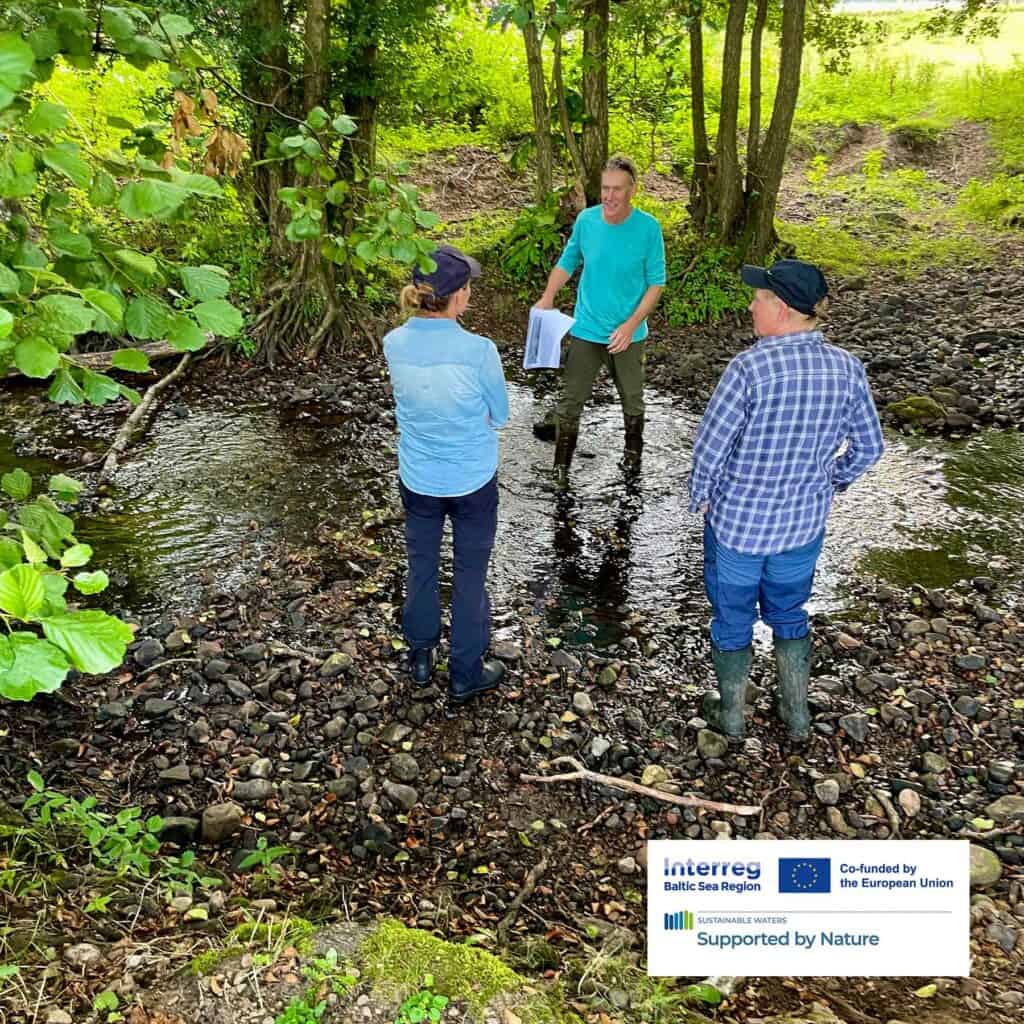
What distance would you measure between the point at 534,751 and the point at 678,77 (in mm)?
12910

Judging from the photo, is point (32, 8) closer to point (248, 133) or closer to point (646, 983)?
point (646, 983)

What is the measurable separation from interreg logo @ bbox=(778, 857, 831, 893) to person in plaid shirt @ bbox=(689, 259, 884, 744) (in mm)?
940

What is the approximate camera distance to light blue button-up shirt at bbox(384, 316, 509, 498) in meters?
3.52

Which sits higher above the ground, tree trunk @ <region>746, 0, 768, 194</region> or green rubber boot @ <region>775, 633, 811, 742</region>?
tree trunk @ <region>746, 0, 768, 194</region>

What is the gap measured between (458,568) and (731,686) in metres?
1.33

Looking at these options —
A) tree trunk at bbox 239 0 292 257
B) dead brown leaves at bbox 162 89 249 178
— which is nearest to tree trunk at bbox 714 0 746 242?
tree trunk at bbox 239 0 292 257

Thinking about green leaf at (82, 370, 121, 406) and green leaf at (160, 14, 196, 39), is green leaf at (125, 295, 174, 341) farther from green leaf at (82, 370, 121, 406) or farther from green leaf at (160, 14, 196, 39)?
green leaf at (160, 14, 196, 39)

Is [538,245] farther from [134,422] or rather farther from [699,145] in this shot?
[134,422]

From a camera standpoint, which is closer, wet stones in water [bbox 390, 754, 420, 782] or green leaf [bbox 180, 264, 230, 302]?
green leaf [bbox 180, 264, 230, 302]

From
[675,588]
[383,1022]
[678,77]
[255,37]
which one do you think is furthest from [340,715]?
[678,77]

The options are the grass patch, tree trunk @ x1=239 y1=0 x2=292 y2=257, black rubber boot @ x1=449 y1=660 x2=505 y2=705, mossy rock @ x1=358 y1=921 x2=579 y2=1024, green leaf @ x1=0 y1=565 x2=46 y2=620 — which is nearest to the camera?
green leaf @ x1=0 y1=565 x2=46 y2=620

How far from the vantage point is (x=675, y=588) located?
523cm

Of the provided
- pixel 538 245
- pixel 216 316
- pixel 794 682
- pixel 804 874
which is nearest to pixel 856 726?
pixel 794 682

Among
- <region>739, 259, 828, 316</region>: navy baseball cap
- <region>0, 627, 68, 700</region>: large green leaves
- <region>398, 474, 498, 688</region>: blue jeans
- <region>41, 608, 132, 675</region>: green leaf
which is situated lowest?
<region>398, 474, 498, 688</region>: blue jeans
